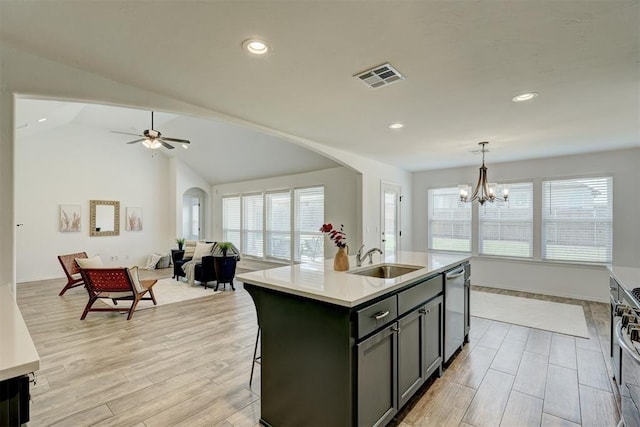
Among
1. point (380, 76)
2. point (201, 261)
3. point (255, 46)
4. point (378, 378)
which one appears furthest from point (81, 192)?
point (378, 378)

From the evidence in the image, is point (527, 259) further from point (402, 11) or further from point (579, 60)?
point (402, 11)

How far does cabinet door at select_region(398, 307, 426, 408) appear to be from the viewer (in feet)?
6.75

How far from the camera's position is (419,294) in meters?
2.30

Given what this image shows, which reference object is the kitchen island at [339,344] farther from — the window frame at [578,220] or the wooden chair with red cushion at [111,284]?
the window frame at [578,220]

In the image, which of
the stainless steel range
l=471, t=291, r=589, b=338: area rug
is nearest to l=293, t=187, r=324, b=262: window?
l=471, t=291, r=589, b=338: area rug

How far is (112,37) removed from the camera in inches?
75.0

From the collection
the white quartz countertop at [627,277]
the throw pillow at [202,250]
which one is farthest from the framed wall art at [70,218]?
the white quartz countertop at [627,277]

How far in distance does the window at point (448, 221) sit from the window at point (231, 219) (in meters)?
5.51

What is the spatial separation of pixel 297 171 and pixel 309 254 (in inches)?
80.6

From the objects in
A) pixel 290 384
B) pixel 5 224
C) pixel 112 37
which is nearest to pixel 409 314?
pixel 290 384

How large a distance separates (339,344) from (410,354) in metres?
0.82

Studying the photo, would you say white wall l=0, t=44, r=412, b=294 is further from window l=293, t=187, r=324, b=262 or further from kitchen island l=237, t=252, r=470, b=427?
window l=293, t=187, r=324, b=262

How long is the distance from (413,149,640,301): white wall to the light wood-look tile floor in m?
1.29

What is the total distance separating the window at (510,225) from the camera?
5.83 metres
